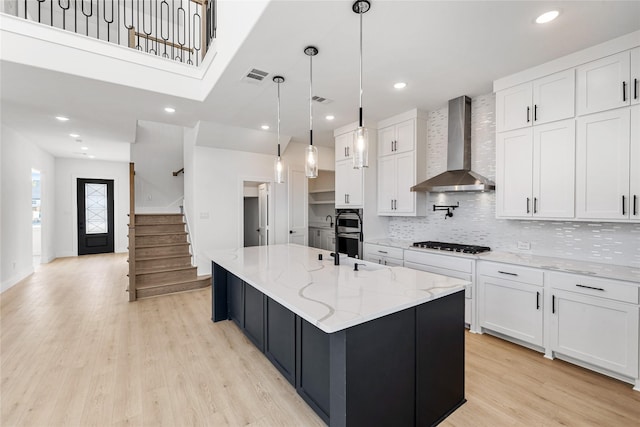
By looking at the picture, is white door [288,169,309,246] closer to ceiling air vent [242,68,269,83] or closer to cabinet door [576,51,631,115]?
ceiling air vent [242,68,269,83]

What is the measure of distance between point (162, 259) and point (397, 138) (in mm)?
4549

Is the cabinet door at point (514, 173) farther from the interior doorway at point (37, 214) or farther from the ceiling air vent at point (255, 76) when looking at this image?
the interior doorway at point (37, 214)

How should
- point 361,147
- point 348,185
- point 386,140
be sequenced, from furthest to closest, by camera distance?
point 348,185
point 386,140
point 361,147

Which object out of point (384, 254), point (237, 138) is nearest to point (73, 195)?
point (237, 138)

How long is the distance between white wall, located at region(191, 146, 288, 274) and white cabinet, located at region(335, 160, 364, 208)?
5.72 ft

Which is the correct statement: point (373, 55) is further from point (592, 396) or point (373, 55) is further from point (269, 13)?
point (592, 396)

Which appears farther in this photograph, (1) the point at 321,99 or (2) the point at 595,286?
(1) the point at 321,99

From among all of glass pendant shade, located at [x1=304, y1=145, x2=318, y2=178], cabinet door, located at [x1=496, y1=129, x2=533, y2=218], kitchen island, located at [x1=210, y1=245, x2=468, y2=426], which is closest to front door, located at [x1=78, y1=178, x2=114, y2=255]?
kitchen island, located at [x1=210, y1=245, x2=468, y2=426]

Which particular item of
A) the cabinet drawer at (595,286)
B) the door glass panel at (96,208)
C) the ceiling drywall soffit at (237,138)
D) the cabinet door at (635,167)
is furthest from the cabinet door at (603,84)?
the door glass panel at (96,208)

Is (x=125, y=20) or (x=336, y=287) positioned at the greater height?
(x=125, y=20)

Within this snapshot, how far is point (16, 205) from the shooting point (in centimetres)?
523

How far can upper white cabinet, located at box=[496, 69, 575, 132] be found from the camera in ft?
8.73

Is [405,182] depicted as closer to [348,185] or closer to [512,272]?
[348,185]

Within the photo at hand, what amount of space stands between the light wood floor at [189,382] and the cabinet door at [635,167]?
139cm
